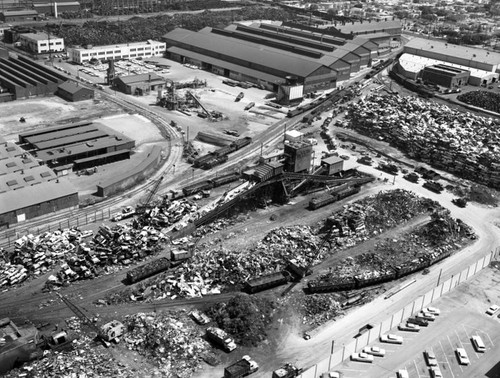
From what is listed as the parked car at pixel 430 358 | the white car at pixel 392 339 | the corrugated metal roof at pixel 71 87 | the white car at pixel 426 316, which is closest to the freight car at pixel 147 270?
the white car at pixel 392 339

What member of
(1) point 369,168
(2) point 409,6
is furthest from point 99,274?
(2) point 409,6

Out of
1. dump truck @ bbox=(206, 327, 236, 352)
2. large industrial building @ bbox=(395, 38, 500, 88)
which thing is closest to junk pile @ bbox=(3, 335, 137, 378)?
dump truck @ bbox=(206, 327, 236, 352)

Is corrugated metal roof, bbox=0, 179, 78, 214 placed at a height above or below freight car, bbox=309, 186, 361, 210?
above

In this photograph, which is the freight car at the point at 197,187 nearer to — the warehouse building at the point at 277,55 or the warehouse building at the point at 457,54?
the warehouse building at the point at 277,55

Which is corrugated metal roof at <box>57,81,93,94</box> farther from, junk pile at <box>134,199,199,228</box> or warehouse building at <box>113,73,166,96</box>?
junk pile at <box>134,199,199,228</box>

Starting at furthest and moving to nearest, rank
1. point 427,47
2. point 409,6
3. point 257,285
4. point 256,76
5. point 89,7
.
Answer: point 409,6 < point 89,7 < point 427,47 < point 256,76 < point 257,285

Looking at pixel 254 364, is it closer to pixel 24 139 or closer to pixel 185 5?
pixel 24 139
